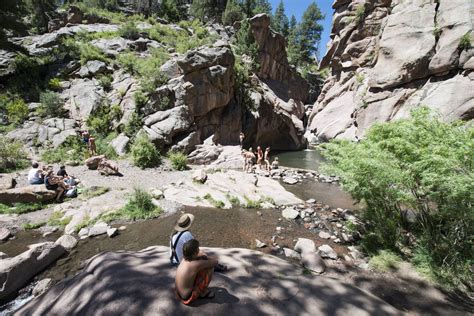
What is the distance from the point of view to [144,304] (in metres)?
3.47

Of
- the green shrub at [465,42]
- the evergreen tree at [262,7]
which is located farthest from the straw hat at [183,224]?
the evergreen tree at [262,7]

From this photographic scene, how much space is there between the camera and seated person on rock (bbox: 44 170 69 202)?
32.7 feet

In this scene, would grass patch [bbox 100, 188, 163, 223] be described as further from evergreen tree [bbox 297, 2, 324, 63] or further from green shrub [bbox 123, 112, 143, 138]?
evergreen tree [bbox 297, 2, 324, 63]

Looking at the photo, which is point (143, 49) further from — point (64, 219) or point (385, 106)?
point (385, 106)

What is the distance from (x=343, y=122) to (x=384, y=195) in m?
26.2

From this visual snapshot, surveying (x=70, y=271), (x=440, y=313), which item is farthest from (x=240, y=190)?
(x=440, y=313)

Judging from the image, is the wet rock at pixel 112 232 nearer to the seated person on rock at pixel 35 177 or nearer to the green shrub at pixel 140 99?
the seated person on rock at pixel 35 177

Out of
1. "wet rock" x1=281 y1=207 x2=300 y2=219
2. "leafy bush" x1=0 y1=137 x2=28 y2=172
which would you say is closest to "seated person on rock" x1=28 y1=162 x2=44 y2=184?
"leafy bush" x1=0 y1=137 x2=28 y2=172

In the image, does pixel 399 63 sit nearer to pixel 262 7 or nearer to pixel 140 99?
pixel 140 99

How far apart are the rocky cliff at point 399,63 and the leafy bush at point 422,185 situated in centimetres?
991

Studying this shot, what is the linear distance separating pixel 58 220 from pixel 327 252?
10.2 meters

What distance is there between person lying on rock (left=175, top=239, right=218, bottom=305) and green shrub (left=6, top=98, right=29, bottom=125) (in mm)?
21349

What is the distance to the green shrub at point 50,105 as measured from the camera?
57.9ft

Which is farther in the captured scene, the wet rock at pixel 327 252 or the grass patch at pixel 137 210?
the grass patch at pixel 137 210
